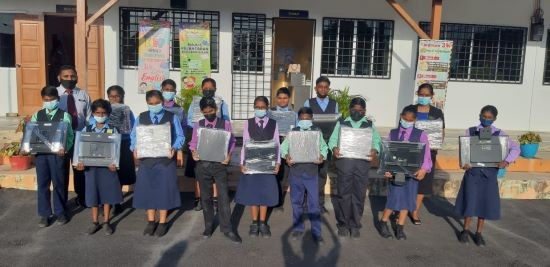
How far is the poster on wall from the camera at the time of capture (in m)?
8.64

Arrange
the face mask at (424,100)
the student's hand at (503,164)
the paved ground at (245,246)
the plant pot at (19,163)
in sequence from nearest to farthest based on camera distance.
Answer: the paved ground at (245,246), the student's hand at (503,164), the face mask at (424,100), the plant pot at (19,163)

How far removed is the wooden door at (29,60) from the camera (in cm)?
1009

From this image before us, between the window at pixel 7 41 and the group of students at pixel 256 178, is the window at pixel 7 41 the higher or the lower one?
the higher one

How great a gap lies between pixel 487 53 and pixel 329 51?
12.8 feet

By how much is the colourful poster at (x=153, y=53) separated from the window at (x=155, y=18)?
189 millimetres

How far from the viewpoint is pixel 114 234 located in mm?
5152

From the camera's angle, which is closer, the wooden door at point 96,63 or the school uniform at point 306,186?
the school uniform at point 306,186

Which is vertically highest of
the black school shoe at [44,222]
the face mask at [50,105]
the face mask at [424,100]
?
the face mask at [424,100]

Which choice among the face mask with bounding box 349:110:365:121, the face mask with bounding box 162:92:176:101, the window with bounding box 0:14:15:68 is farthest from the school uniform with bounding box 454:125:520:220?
the window with bounding box 0:14:15:68

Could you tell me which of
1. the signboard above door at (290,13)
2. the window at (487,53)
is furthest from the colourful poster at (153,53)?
the window at (487,53)

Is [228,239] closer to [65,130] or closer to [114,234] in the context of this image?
[114,234]

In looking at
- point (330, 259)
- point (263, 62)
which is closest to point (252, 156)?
point (330, 259)

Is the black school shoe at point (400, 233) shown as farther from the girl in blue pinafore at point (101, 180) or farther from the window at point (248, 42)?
the window at point (248, 42)

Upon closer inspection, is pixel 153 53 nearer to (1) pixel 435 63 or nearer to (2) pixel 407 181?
(1) pixel 435 63
